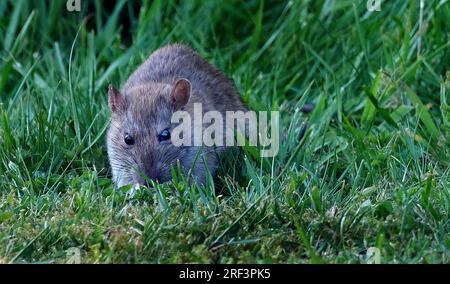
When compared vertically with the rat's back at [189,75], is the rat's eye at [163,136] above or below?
below

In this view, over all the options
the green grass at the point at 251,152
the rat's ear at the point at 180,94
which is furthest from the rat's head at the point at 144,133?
the green grass at the point at 251,152

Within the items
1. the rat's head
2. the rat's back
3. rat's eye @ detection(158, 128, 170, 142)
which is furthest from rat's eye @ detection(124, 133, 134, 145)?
the rat's back

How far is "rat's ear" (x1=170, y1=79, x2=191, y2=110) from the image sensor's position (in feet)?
16.2

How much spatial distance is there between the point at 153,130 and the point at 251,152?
51cm

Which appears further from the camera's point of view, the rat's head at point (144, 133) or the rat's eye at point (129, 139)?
the rat's eye at point (129, 139)

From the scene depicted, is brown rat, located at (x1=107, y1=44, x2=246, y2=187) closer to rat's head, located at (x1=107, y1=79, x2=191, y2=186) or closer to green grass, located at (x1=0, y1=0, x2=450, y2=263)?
rat's head, located at (x1=107, y1=79, x2=191, y2=186)

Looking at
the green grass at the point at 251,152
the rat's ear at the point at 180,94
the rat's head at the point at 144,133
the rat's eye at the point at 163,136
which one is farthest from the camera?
the rat's ear at the point at 180,94

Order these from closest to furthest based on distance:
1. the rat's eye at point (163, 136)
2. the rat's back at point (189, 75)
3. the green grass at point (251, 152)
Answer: the green grass at point (251, 152)
the rat's eye at point (163, 136)
the rat's back at point (189, 75)

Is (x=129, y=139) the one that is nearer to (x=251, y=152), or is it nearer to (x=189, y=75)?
(x=251, y=152)

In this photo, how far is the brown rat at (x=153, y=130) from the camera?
187 inches

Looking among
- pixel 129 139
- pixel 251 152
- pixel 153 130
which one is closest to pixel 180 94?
pixel 153 130

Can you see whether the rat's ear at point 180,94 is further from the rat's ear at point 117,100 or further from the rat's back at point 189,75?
the rat's back at point 189,75

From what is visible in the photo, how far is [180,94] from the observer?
4949 millimetres
